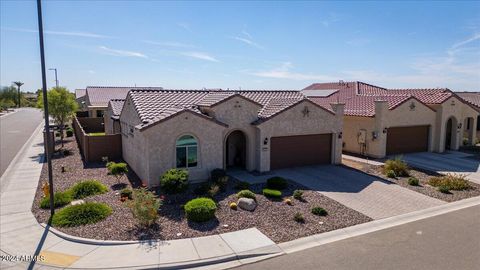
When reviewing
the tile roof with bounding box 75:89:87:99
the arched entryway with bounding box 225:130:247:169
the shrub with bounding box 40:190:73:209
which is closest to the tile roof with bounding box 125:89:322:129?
the arched entryway with bounding box 225:130:247:169

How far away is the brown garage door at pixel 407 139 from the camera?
83.2 feet

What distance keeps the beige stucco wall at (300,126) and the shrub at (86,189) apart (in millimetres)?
8340

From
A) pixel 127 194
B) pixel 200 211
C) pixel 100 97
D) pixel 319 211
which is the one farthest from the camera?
pixel 100 97

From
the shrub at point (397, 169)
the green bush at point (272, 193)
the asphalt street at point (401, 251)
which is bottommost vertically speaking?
the asphalt street at point (401, 251)

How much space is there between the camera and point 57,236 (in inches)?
442

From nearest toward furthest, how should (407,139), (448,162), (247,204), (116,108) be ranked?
(247,204)
(448,162)
(407,139)
(116,108)

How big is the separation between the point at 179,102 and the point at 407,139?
17.2 meters

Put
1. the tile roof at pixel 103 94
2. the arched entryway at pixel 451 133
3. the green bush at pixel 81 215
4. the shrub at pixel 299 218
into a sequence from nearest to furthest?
the green bush at pixel 81 215
the shrub at pixel 299 218
the arched entryway at pixel 451 133
the tile roof at pixel 103 94

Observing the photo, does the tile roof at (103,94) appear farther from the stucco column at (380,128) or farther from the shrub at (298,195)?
the shrub at (298,195)

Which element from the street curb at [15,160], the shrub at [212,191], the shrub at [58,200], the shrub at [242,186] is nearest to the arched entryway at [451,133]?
the shrub at [242,186]

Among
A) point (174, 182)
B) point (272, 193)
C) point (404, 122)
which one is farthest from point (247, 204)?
point (404, 122)

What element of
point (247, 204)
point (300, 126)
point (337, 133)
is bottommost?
point (247, 204)

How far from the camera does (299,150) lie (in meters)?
20.9

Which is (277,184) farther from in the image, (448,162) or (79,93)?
(79,93)
